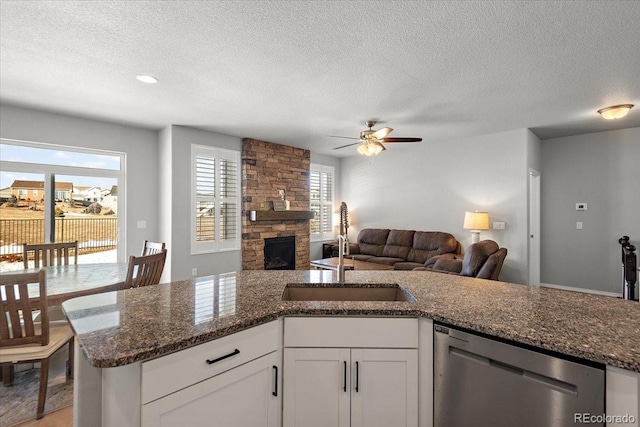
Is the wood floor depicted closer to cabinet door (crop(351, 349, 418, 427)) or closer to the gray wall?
cabinet door (crop(351, 349, 418, 427))

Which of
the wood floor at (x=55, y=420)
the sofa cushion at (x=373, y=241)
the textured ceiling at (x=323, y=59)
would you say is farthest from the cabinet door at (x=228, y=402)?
the sofa cushion at (x=373, y=241)

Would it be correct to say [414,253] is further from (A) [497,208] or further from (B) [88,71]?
(B) [88,71]

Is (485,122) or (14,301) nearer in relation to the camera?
(14,301)

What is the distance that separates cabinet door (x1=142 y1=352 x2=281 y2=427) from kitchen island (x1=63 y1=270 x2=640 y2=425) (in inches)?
5.3

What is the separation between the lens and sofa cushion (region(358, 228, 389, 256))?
6.22 metres

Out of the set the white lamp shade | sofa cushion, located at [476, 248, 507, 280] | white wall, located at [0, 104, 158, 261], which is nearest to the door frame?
the white lamp shade

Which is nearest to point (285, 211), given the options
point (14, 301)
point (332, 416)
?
point (14, 301)

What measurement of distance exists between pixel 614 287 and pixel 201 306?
6.19 metres

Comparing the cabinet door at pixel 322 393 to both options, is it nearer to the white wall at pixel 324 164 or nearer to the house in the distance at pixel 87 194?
the house in the distance at pixel 87 194

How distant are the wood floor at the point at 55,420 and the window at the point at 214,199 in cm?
287

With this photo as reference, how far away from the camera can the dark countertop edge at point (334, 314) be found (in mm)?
946

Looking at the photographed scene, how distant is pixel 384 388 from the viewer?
4.53 feet

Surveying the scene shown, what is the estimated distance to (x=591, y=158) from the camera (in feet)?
16.4

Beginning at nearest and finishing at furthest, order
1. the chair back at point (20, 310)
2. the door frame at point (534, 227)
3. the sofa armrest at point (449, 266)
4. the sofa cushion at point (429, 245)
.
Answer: the chair back at point (20, 310) → the sofa armrest at point (449, 266) → the door frame at point (534, 227) → the sofa cushion at point (429, 245)
